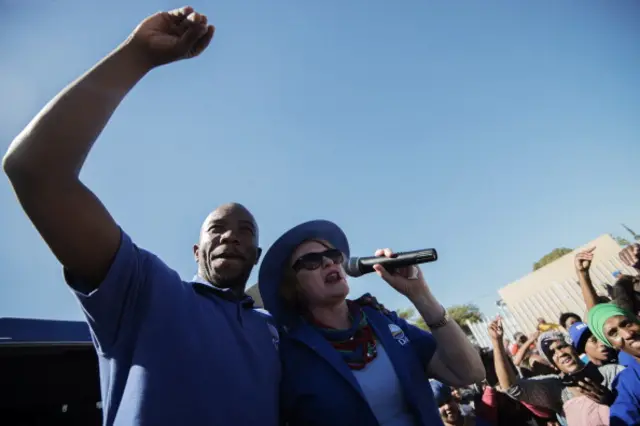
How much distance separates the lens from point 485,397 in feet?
13.9

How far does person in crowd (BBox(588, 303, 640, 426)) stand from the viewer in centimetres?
273

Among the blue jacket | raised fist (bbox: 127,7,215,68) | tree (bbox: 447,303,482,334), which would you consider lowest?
tree (bbox: 447,303,482,334)

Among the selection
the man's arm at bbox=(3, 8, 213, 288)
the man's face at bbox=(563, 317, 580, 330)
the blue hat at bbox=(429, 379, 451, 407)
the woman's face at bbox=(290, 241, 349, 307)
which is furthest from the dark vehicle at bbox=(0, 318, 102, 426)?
the man's face at bbox=(563, 317, 580, 330)

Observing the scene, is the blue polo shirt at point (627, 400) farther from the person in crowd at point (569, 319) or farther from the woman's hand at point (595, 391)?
the person in crowd at point (569, 319)

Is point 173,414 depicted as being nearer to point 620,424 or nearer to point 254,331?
point 254,331

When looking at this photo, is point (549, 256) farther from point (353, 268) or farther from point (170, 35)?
point (170, 35)

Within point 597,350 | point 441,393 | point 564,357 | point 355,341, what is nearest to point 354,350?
point 355,341

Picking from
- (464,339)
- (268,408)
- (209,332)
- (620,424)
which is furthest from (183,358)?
(620,424)

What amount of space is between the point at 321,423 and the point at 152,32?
6.42 ft

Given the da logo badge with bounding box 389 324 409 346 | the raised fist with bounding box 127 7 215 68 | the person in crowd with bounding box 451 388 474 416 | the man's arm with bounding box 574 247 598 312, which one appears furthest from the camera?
the person in crowd with bounding box 451 388 474 416

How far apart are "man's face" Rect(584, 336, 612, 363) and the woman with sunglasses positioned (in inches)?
128

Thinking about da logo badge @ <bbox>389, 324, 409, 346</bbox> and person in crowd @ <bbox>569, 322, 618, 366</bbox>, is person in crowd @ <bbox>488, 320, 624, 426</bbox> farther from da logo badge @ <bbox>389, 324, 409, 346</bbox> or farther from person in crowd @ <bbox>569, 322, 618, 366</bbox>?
da logo badge @ <bbox>389, 324, 409, 346</bbox>

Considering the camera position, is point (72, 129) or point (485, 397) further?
point (485, 397)

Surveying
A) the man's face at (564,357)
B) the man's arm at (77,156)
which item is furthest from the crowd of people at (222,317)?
the man's face at (564,357)
